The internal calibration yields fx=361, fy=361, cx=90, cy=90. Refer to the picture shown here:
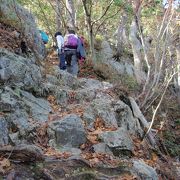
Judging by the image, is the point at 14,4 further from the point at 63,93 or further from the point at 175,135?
the point at 175,135

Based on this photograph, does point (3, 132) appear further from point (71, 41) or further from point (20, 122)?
point (71, 41)

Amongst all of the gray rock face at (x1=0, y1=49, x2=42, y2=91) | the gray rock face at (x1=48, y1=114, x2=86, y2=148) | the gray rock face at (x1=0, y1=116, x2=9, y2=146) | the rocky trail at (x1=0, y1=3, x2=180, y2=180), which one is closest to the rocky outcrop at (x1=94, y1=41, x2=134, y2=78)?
the rocky trail at (x1=0, y1=3, x2=180, y2=180)

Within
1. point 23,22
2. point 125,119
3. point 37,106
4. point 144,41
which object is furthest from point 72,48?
point 144,41

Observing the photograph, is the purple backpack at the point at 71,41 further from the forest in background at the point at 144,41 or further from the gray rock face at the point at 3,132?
the gray rock face at the point at 3,132

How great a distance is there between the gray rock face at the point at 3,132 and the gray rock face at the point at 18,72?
1448mm

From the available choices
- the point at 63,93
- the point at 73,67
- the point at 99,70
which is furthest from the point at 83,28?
the point at 63,93

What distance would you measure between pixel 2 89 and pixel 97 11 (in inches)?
650

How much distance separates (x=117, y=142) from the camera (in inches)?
314

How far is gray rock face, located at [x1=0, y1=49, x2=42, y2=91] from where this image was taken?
8352 millimetres

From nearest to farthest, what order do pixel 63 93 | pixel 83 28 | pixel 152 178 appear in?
pixel 152 178
pixel 63 93
pixel 83 28

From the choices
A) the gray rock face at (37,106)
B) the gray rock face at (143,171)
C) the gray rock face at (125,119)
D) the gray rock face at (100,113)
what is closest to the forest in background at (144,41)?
the gray rock face at (125,119)

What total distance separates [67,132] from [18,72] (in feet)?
6.92

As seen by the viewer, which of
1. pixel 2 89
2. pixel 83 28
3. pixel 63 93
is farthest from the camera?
pixel 83 28

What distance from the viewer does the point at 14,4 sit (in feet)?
39.8
